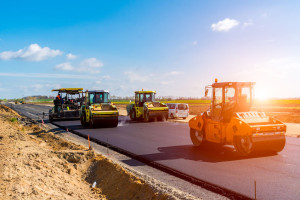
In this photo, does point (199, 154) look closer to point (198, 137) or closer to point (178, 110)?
point (198, 137)

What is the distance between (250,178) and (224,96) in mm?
4025

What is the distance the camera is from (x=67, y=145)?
11.7 m

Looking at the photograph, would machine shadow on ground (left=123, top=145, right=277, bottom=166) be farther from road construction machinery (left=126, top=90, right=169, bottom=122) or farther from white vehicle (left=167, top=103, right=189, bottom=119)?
white vehicle (left=167, top=103, right=189, bottom=119)

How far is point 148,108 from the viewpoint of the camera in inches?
885

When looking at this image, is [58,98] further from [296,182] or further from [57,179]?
[296,182]

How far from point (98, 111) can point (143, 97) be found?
6.16 meters

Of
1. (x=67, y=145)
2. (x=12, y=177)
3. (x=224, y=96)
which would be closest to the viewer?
(x=12, y=177)

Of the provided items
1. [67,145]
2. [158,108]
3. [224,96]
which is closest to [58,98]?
[158,108]

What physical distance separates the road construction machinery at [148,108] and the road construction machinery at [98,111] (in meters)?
3.99

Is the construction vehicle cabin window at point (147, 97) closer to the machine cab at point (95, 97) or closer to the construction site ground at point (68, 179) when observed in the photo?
the machine cab at point (95, 97)

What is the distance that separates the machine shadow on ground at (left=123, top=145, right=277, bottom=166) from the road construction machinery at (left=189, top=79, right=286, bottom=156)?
29 cm

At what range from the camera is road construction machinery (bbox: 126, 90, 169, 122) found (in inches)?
888

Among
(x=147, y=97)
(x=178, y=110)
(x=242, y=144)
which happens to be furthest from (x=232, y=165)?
(x=178, y=110)

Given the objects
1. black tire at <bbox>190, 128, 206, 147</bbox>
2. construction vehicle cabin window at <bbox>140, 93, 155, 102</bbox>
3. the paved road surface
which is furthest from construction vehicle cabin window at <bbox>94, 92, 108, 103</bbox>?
black tire at <bbox>190, 128, 206, 147</bbox>
